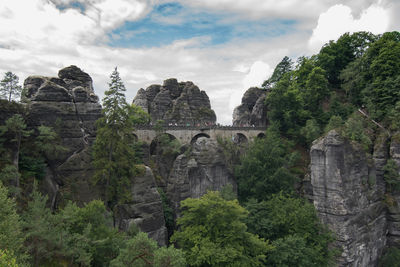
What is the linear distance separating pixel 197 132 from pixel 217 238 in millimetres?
22222

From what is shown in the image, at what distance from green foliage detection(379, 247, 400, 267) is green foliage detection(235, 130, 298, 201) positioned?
13.1m

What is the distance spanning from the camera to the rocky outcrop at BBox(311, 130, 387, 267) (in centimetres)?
2659

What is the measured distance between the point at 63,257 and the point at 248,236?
13735mm

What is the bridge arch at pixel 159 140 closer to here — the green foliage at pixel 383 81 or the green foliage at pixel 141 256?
the green foliage at pixel 141 256

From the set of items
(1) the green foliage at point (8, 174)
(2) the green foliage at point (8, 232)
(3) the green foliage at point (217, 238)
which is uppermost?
(1) the green foliage at point (8, 174)

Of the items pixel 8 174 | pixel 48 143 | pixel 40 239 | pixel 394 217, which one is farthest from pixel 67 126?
pixel 394 217

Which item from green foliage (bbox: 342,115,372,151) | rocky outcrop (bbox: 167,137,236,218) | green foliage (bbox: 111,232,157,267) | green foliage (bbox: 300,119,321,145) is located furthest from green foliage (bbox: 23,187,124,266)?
green foliage (bbox: 300,119,321,145)

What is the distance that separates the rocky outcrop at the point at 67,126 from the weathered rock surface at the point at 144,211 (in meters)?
3.40

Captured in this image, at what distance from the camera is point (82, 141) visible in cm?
2500

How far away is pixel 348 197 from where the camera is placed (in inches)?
1057

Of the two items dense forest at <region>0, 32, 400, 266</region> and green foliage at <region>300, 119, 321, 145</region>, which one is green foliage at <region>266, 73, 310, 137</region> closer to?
dense forest at <region>0, 32, 400, 266</region>

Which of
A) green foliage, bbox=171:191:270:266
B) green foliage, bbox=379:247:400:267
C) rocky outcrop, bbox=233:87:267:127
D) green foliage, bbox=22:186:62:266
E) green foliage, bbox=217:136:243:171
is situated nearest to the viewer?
green foliage, bbox=22:186:62:266

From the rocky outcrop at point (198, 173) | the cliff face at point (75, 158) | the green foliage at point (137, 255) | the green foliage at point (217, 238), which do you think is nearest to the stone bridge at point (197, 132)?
the rocky outcrop at point (198, 173)

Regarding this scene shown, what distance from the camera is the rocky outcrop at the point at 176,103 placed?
1789 inches
